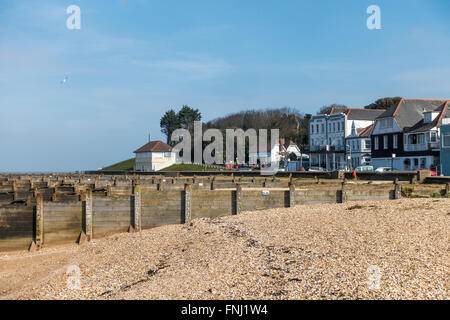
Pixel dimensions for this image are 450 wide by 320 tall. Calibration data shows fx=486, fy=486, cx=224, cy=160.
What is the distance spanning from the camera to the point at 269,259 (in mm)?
16047

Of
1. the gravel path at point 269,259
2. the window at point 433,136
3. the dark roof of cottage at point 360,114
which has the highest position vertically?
the dark roof of cottage at point 360,114

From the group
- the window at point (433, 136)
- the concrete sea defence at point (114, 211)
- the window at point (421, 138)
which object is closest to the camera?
the concrete sea defence at point (114, 211)

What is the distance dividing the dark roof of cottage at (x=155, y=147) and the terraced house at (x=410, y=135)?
180 feet

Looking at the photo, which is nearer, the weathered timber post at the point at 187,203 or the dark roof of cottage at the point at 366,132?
the weathered timber post at the point at 187,203

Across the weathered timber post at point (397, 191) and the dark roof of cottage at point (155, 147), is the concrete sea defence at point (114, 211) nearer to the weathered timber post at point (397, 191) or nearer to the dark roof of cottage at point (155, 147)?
the weathered timber post at point (397, 191)

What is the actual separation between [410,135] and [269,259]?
47.9 m

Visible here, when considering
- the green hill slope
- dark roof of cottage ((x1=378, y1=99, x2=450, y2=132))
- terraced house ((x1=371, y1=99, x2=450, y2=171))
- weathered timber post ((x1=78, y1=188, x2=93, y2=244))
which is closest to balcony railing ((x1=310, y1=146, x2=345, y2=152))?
terraced house ((x1=371, y1=99, x2=450, y2=171))

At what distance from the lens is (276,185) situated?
37906 millimetres

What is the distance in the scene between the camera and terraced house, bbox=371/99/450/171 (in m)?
54.9

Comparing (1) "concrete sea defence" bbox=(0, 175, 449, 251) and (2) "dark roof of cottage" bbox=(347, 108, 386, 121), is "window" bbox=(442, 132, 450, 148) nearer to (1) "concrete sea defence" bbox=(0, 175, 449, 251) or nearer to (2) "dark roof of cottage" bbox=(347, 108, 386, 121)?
(1) "concrete sea defence" bbox=(0, 175, 449, 251)

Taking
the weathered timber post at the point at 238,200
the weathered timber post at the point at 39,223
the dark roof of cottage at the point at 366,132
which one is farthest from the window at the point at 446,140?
the weathered timber post at the point at 39,223

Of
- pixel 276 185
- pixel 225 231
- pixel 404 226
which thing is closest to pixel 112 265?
pixel 225 231

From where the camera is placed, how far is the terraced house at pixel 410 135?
180 ft
